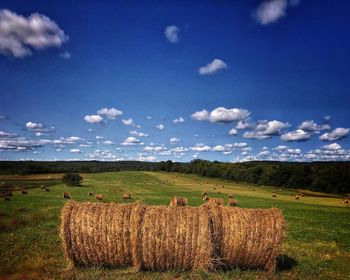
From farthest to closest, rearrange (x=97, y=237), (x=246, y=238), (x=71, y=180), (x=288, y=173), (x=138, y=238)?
(x=288, y=173) → (x=71, y=180) → (x=246, y=238) → (x=97, y=237) → (x=138, y=238)

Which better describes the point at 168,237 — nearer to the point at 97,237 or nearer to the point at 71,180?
the point at 97,237

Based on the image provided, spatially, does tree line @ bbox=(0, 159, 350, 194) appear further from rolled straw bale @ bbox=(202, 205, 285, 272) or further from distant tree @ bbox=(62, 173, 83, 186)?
rolled straw bale @ bbox=(202, 205, 285, 272)

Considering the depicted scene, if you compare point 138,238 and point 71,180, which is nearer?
point 138,238

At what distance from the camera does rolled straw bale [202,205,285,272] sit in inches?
433

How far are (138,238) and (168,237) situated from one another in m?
0.91

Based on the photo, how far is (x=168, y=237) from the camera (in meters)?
10.7

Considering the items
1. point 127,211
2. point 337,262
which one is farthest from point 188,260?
point 337,262

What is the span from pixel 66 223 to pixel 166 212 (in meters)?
3.16

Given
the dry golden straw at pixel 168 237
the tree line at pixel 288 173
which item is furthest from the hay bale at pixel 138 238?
the tree line at pixel 288 173

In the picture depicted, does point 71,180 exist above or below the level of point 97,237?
above

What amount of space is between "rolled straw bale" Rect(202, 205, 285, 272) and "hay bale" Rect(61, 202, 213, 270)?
1.85ft

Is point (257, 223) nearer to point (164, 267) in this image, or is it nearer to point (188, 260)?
point (188, 260)

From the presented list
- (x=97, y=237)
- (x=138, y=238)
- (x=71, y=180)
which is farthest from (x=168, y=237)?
(x=71, y=180)

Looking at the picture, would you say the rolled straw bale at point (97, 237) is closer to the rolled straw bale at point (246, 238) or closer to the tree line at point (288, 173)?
the rolled straw bale at point (246, 238)
